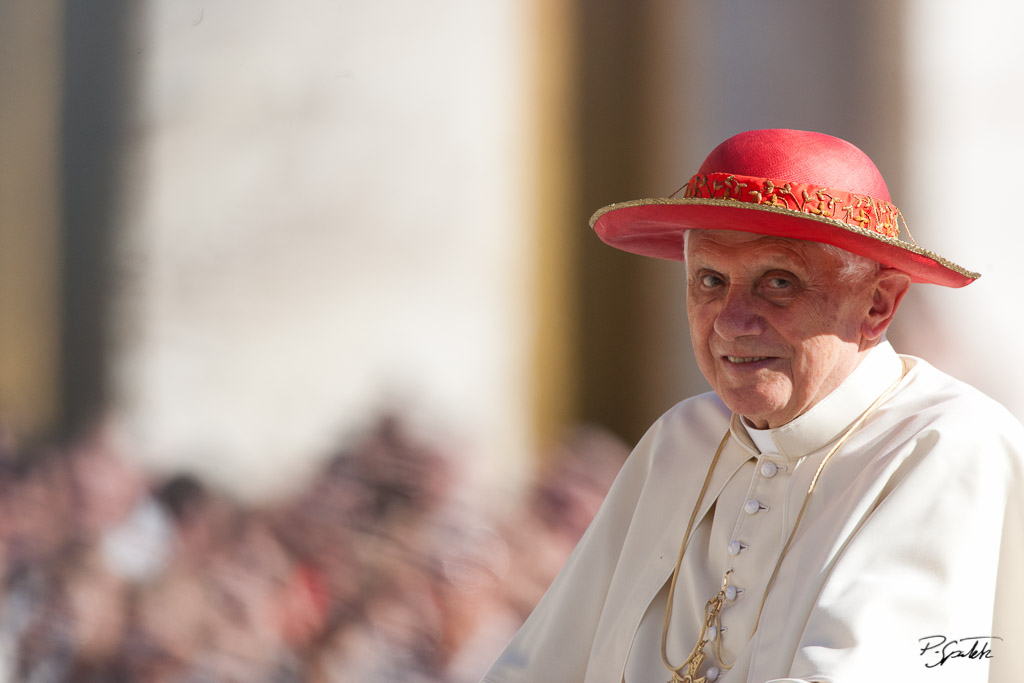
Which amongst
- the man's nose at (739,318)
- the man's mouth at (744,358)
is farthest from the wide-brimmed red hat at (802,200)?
the man's mouth at (744,358)

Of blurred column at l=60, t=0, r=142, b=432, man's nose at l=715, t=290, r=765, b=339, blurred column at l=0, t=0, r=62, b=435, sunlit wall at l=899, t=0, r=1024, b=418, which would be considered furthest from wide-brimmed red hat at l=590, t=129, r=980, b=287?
blurred column at l=0, t=0, r=62, b=435

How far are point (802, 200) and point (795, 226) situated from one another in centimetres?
6

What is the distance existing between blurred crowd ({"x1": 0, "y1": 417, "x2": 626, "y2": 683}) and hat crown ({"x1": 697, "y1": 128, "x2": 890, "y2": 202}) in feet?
7.02

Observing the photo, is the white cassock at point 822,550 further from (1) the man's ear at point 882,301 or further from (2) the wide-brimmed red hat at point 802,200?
(2) the wide-brimmed red hat at point 802,200

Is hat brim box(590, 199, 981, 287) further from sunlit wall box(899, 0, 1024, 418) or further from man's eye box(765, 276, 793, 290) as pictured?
sunlit wall box(899, 0, 1024, 418)

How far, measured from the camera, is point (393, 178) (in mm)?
4523

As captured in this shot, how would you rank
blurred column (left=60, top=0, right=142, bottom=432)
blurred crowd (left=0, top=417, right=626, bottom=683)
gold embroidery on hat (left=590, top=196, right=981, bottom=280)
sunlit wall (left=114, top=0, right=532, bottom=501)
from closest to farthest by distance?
gold embroidery on hat (left=590, top=196, right=981, bottom=280) → blurred crowd (left=0, top=417, right=626, bottom=683) → sunlit wall (left=114, top=0, right=532, bottom=501) → blurred column (left=60, top=0, right=142, bottom=432)

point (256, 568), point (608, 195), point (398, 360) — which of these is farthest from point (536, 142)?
point (256, 568)

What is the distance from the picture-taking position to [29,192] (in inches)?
184

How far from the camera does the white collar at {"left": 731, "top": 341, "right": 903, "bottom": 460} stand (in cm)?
243

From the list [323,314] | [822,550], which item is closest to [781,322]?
[822,550]

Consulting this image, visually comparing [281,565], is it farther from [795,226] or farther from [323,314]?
[795,226]

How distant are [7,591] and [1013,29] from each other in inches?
174

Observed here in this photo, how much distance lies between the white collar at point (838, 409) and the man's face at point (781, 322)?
0.03m
